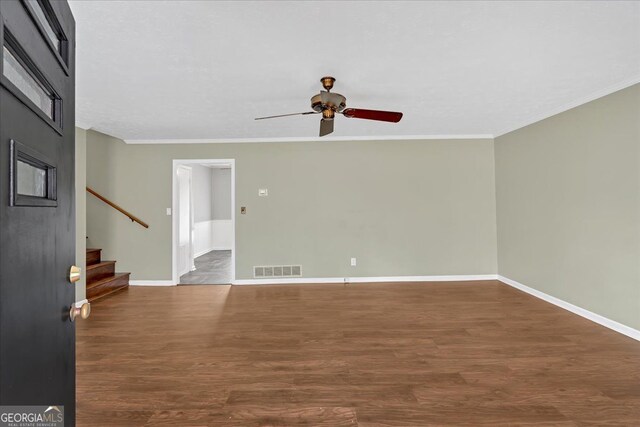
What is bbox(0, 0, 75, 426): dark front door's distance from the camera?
599mm

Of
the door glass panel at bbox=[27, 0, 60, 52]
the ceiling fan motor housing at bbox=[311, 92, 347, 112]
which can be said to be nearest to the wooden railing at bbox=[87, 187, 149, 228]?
the ceiling fan motor housing at bbox=[311, 92, 347, 112]

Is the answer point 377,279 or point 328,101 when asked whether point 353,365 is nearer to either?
point 328,101

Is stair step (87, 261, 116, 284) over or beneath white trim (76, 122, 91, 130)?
beneath

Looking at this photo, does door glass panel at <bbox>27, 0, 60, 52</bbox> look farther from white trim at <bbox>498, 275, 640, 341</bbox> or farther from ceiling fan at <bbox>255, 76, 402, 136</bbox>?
white trim at <bbox>498, 275, 640, 341</bbox>

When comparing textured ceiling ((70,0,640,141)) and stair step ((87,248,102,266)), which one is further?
stair step ((87,248,102,266))

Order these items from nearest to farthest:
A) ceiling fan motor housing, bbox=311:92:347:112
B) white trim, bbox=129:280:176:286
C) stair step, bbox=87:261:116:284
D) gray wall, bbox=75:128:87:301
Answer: ceiling fan motor housing, bbox=311:92:347:112, gray wall, bbox=75:128:87:301, stair step, bbox=87:261:116:284, white trim, bbox=129:280:176:286

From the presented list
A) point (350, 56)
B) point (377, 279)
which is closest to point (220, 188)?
point (377, 279)

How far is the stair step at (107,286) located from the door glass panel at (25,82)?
398 cm

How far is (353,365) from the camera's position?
229cm

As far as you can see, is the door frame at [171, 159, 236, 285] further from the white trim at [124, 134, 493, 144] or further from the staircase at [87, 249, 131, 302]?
the staircase at [87, 249, 131, 302]

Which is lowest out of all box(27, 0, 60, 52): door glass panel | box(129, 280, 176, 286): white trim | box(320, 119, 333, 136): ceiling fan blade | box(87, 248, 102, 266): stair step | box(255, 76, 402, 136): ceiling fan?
box(129, 280, 176, 286): white trim

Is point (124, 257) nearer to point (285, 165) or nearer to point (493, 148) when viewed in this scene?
point (285, 165)

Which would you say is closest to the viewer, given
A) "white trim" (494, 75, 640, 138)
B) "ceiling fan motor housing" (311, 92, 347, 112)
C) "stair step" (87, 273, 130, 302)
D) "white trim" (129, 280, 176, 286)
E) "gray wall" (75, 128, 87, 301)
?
"ceiling fan motor housing" (311, 92, 347, 112)

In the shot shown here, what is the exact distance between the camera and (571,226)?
11.2 ft
